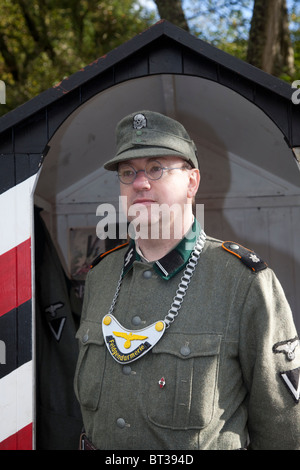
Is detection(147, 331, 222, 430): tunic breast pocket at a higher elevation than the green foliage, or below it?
below

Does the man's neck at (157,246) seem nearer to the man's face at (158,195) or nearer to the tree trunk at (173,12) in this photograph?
the man's face at (158,195)

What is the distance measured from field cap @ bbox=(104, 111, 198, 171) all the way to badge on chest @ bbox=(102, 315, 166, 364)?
620 mm

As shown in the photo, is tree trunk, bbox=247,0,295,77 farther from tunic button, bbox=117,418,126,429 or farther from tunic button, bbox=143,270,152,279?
tunic button, bbox=117,418,126,429

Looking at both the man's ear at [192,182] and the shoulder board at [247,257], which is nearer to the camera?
the shoulder board at [247,257]

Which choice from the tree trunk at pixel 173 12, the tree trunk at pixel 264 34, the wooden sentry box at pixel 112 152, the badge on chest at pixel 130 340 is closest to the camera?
the badge on chest at pixel 130 340

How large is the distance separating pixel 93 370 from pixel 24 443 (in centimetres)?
64

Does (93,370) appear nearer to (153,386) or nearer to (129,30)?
(153,386)

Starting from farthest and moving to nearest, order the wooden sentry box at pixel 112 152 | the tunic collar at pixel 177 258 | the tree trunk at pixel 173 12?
the tree trunk at pixel 173 12
the wooden sentry box at pixel 112 152
the tunic collar at pixel 177 258

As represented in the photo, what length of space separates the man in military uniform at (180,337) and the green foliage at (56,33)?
8033mm

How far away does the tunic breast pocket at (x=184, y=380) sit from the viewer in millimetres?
1569

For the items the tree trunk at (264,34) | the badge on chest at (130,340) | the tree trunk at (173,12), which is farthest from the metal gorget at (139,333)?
the tree trunk at (173,12)

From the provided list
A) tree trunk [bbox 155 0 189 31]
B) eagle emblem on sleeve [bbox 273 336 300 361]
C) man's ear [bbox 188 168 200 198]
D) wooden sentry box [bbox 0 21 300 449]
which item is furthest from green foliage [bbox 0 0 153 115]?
eagle emblem on sleeve [bbox 273 336 300 361]

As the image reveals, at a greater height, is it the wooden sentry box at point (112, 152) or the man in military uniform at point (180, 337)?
the wooden sentry box at point (112, 152)

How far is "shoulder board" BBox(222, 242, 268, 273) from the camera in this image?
171cm
